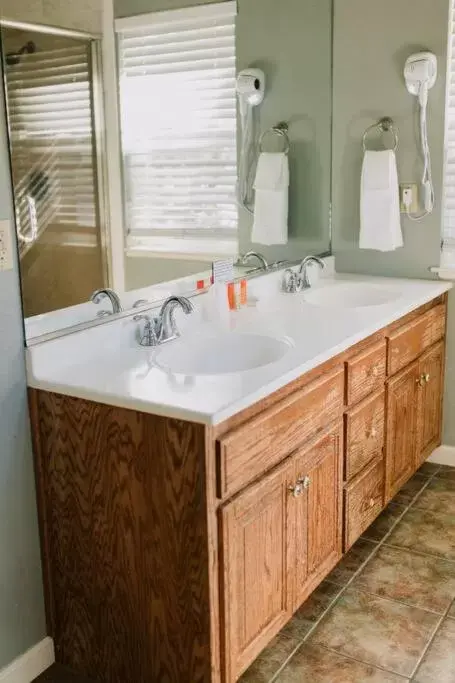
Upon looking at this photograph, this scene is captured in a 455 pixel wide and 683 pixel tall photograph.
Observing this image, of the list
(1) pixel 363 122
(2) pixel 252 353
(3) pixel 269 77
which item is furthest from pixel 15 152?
(1) pixel 363 122

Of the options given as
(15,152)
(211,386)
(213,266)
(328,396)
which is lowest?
(328,396)

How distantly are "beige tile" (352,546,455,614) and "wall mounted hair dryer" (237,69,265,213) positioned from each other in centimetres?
134

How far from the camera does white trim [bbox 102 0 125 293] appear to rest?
6.88 feet

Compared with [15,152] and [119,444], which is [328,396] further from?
[15,152]

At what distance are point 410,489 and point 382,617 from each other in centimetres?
92

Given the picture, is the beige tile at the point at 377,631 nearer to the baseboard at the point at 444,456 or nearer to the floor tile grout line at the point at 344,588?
the floor tile grout line at the point at 344,588

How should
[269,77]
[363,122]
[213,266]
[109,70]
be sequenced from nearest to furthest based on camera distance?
[109,70] → [213,266] → [269,77] → [363,122]

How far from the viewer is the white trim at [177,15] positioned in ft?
7.18

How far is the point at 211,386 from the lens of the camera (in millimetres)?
1794

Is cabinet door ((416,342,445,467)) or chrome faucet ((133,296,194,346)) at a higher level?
chrome faucet ((133,296,194,346))

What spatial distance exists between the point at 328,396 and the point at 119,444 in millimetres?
681

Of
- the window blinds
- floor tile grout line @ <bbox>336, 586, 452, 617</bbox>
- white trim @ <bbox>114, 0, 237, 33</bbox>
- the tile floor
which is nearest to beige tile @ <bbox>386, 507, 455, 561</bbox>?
the tile floor

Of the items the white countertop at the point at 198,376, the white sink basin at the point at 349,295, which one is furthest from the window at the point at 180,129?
the white sink basin at the point at 349,295

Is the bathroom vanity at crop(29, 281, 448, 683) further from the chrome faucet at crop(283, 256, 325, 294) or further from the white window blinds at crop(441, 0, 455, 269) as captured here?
the white window blinds at crop(441, 0, 455, 269)
